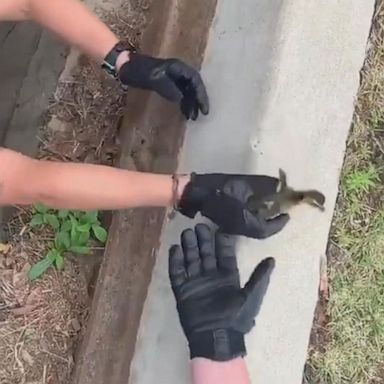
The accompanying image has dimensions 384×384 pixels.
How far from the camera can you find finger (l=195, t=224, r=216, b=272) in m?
2.12

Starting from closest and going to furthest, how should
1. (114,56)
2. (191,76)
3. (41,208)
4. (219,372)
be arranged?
1. (219,372)
2. (191,76)
3. (114,56)
4. (41,208)

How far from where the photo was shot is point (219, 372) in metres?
2.04

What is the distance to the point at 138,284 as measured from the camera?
7.73ft

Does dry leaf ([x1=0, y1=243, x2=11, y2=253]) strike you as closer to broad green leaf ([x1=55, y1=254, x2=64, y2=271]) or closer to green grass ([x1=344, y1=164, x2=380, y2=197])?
broad green leaf ([x1=55, y1=254, x2=64, y2=271])

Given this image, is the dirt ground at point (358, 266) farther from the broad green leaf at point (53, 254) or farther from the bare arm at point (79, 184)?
the broad green leaf at point (53, 254)

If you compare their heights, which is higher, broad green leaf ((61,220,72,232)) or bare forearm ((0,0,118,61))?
bare forearm ((0,0,118,61))

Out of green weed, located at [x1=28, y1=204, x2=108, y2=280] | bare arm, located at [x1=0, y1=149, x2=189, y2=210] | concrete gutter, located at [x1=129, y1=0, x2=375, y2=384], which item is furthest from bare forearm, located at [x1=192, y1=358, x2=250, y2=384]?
green weed, located at [x1=28, y1=204, x2=108, y2=280]

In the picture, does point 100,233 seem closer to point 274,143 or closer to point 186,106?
point 186,106

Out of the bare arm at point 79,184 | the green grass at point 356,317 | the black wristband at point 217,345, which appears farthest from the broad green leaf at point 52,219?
the green grass at point 356,317

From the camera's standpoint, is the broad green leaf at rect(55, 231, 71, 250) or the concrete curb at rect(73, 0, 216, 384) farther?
the broad green leaf at rect(55, 231, 71, 250)

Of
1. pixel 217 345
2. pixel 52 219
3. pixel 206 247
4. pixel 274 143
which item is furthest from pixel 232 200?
pixel 52 219

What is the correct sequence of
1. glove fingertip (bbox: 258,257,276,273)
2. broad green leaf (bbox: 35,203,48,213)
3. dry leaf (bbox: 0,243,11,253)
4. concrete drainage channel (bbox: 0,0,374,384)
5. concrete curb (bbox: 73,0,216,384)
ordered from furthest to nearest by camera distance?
1. dry leaf (bbox: 0,243,11,253)
2. broad green leaf (bbox: 35,203,48,213)
3. concrete curb (bbox: 73,0,216,384)
4. concrete drainage channel (bbox: 0,0,374,384)
5. glove fingertip (bbox: 258,257,276,273)

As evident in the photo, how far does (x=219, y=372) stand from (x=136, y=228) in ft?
1.71

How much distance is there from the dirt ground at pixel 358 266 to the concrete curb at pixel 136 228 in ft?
1.64
